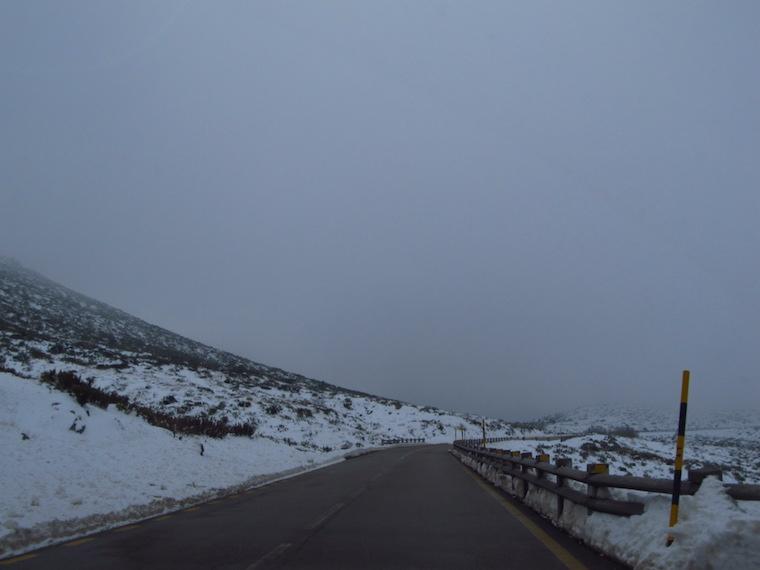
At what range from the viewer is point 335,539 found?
8.66 m

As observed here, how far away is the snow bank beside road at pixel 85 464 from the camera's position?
34.7 ft

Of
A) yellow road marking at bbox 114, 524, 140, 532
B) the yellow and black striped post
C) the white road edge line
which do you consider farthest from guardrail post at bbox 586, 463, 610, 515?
yellow road marking at bbox 114, 524, 140, 532

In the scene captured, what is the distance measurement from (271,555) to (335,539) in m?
1.35

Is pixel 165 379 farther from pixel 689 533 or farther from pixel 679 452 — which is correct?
pixel 689 533

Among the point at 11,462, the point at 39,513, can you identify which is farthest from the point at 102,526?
the point at 11,462

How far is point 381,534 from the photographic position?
9.10 meters

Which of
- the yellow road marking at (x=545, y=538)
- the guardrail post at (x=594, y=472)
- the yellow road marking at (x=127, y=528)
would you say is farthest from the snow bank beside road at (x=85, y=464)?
the guardrail post at (x=594, y=472)

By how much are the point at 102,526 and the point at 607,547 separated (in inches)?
293

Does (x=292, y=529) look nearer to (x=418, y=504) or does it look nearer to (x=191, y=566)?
(x=191, y=566)

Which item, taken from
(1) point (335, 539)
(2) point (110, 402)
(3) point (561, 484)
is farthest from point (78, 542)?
(2) point (110, 402)

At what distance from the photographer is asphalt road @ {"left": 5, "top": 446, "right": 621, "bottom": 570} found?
281 inches

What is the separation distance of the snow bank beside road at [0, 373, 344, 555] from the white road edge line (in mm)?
3302

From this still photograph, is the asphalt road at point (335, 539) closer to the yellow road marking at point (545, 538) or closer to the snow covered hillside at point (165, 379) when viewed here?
the yellow road marking at point (545, 538)

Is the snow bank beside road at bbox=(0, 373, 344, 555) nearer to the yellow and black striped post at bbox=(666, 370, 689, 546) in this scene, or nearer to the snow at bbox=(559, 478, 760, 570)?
the snow at bbox=(559, 478, 760, 570)
